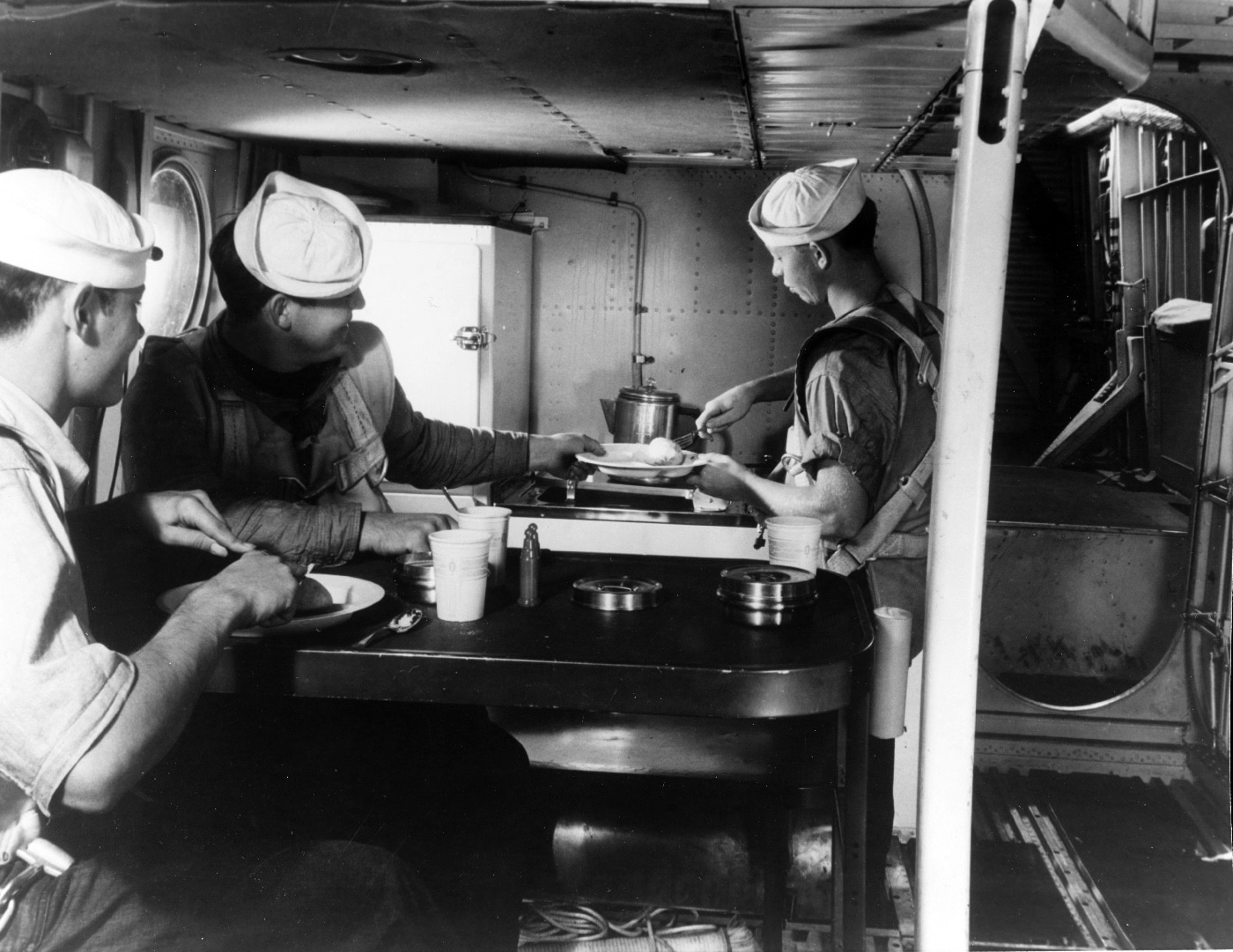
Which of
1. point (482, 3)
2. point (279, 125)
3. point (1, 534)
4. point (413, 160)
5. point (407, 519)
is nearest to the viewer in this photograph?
point (1, 534)

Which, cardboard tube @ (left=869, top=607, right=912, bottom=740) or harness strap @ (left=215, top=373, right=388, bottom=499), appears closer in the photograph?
cardboard tube @ (left=869, top=607, right=912, bottom=740)

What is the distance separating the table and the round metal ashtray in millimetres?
55

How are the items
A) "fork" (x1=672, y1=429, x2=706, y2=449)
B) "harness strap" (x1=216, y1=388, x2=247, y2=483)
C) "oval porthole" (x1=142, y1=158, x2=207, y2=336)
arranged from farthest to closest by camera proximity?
"fork" (x1=672, y1=429, x2=706, y2=449) → "oval porthole" (x1=142, y1=158, x2=207, y2=336) → "harness strap" (x1=216, y1=388, x2=247, y2=483)

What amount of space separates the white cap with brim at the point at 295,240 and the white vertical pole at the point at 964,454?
60.6 inches

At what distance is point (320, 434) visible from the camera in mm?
2879

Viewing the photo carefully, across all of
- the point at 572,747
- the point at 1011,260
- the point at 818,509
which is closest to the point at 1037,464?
the point at 1011,260

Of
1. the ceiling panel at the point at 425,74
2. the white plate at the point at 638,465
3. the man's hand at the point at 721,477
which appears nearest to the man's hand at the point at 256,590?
the ceiling panel at the point at 425,74

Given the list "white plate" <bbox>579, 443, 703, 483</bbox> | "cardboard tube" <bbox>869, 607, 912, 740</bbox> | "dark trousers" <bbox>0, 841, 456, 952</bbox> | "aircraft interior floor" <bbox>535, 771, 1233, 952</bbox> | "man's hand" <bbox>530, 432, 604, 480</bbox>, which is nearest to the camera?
"dark trousers" <bbox>0, 841, 456, 952</bbox>

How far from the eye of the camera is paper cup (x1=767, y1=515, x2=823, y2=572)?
6.68 ft

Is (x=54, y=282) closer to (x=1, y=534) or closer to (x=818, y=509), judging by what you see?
(x=1, y=534)

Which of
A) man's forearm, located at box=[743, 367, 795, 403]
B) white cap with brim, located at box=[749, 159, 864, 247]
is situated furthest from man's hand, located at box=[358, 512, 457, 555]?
man's forearm, located at box=[743, 367, 795, 403]

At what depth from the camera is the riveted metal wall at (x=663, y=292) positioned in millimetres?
4191

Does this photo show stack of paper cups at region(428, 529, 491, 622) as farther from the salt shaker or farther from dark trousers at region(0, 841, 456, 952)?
dark trousers at region(0, 841, 456, 952)

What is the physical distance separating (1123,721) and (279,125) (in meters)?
3.64
